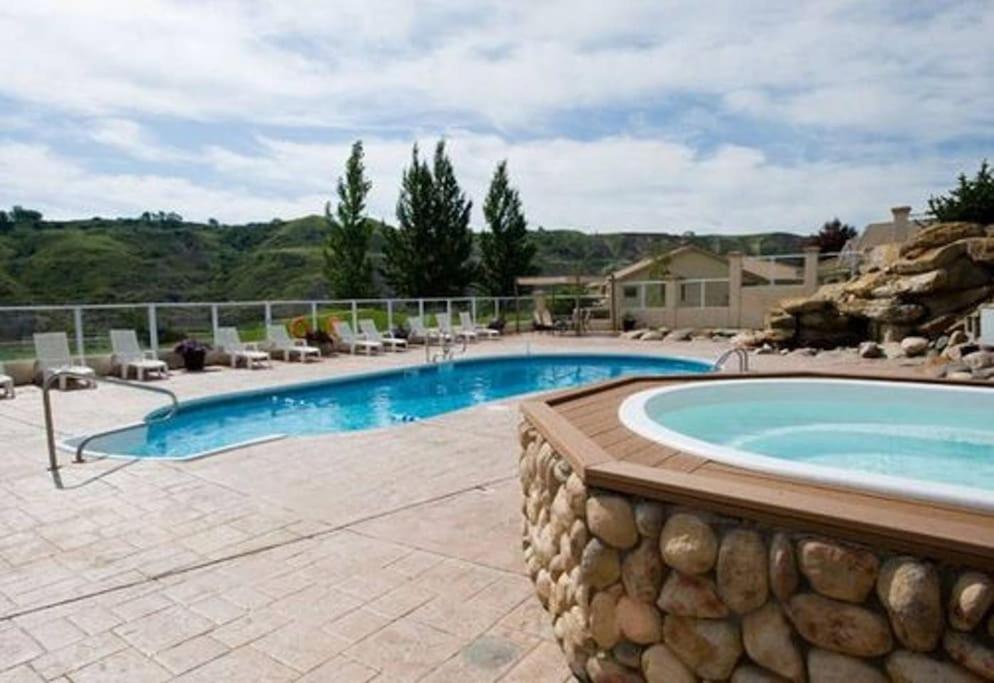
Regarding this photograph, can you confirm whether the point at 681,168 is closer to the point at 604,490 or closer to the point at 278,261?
the point at 604,490

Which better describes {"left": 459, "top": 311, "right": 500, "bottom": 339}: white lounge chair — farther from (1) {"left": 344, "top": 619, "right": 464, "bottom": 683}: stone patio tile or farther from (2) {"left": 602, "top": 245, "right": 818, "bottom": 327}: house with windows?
(1) {"left": 344, "top": 619, "right": 464, "bottom": 683}: stone patio tile

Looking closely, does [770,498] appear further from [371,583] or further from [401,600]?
[371,583]

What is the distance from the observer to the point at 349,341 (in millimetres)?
14758

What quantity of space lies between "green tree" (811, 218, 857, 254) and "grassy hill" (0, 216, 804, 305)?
782cm

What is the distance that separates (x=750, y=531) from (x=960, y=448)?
3.57 m

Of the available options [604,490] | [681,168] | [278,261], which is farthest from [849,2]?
[278,261]

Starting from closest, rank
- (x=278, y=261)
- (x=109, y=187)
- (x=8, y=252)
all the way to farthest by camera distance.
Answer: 1. (x=109, y=187)
2. (x=8, y=252)
3. (x=278, y=261)

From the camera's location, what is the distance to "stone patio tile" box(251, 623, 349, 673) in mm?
2473

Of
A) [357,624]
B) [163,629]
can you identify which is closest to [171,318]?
[163,629]

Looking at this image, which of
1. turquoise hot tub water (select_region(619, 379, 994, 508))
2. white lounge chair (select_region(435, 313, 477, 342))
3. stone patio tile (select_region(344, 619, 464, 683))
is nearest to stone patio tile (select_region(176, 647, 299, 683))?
stone patio tile (select_region(344, 619, 464, 683))

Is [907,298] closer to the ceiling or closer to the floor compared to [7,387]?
closer to the ceiling

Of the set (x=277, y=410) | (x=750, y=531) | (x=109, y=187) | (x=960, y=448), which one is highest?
(x=109, y=187)

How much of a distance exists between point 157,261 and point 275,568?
1377 inches

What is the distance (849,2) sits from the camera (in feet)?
24.0
